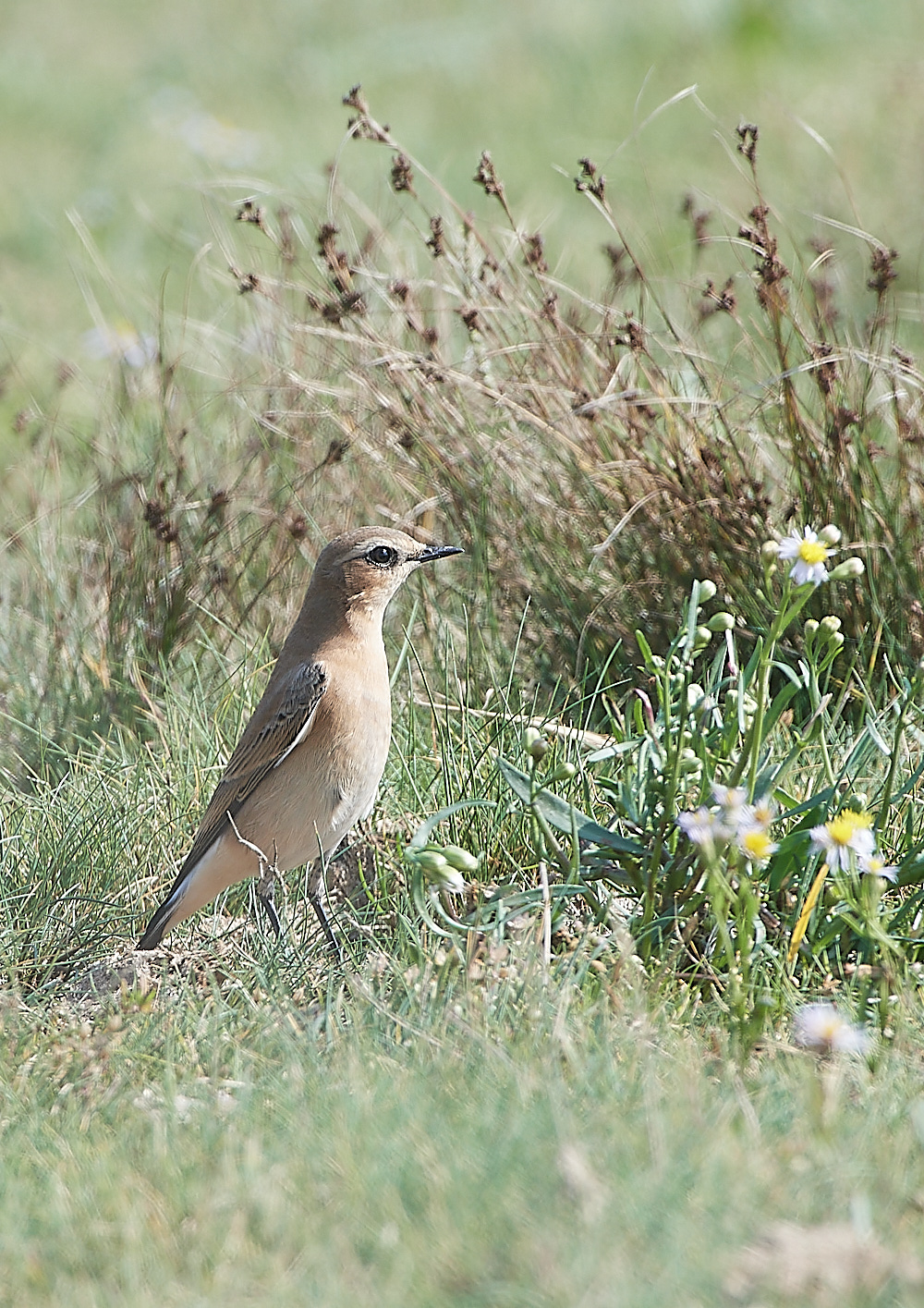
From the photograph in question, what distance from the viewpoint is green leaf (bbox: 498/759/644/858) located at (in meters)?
3.53

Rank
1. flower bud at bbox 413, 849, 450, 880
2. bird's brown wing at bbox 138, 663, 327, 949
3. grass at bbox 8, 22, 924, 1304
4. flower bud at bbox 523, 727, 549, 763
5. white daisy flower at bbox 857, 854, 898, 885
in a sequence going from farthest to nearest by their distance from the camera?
bird's brown wing at bbox 138, 663, 327, 949 → flower bud at bbox 523, 727, 549, 763 → flower bud at bbox 413, 849, 450, 880 → white daisy flower at bbox 857, 854, 898, 885 → grass at bbox 8, 22, 924, 1304

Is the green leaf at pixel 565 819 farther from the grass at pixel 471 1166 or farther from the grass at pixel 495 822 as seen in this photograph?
the grass at pixel 471 1166

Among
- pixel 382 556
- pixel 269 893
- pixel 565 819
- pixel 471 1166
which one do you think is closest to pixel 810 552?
pixel 565 819

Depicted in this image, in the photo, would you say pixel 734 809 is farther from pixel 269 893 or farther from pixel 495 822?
pixel 269 893

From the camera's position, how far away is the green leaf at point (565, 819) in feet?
11.6

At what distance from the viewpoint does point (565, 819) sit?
3561 mm

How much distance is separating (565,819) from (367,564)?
106 centimetres

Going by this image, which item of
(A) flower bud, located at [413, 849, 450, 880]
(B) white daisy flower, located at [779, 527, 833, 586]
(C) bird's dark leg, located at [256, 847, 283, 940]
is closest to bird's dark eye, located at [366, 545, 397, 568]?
(C) bird's dark leg, located at [256, 847, 283, 940]

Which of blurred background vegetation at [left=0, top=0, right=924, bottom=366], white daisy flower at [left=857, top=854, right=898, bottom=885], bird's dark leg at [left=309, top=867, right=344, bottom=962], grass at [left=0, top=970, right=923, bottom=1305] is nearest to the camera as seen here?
A: grass at [left=0, top=970, right=923, bottom=1305]

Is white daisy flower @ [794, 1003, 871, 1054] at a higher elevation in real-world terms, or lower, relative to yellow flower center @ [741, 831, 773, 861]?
lower

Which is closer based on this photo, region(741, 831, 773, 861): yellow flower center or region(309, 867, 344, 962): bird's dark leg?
region(741, 831, 773, 861): yellow flower center

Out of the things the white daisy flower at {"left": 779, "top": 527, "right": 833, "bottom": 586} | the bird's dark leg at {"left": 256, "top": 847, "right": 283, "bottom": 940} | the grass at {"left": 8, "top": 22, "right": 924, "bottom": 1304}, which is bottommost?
the bird's dark leg at {"left": 256, "top": 847, "right": 283, "bottom": 940}

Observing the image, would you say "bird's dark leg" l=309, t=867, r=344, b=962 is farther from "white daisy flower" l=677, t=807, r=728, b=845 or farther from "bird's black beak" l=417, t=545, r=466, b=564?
"white daisy flower" l=677, t=807, r=728, b=845

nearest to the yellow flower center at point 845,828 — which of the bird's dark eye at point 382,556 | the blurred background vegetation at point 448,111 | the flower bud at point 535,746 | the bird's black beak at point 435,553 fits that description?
the flower bud at point 535,746
